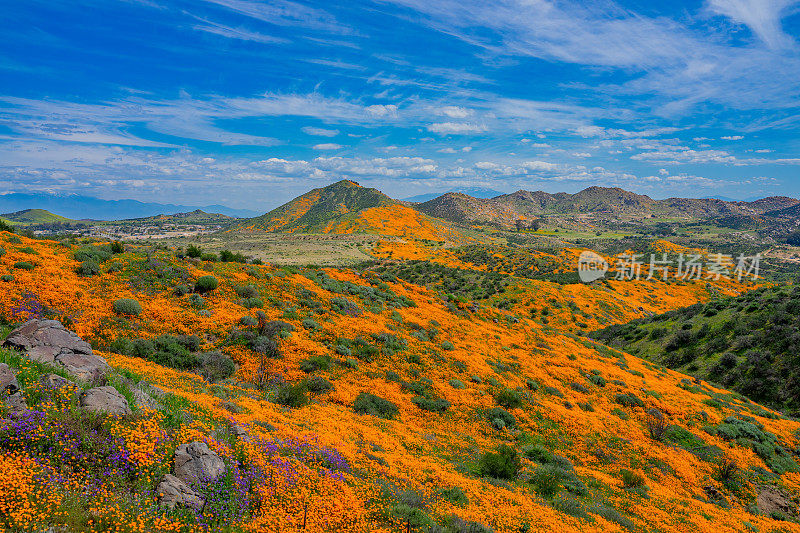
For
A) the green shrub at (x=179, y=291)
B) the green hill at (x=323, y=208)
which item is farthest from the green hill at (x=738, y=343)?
the green hill at (x=323, y=208)

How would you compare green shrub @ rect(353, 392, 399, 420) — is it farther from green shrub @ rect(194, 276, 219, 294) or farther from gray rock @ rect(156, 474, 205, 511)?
green shrub @ rect(194, 276, 219, 294)

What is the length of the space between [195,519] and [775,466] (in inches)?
1023

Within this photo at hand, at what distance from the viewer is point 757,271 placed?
98.8m

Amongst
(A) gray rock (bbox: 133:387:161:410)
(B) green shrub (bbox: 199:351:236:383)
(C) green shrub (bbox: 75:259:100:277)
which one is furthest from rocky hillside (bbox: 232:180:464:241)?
(A) gray rock (bbox: 133:387:161:410)

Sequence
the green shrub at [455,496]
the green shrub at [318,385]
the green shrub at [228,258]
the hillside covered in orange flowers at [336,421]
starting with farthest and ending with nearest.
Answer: the green shrub at [228,258]
the green shrub at [318,385]
the green shrub at [455,496]
the hillside covered in orange flowers at [336,421]

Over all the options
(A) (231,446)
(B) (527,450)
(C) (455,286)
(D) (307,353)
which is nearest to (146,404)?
(A) (231,446)

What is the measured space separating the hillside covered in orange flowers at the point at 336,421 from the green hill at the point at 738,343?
3.69 metres

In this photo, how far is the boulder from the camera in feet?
30.4

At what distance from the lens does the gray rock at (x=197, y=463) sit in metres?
7.15

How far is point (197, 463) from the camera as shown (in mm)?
7344

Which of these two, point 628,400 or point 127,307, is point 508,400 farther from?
point 127,307

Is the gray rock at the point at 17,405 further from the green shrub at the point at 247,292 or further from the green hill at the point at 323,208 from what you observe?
the green hill at the point at 323,208

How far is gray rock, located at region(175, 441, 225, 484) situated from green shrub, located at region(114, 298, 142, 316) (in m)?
12.4

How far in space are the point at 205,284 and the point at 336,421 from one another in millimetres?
13373
